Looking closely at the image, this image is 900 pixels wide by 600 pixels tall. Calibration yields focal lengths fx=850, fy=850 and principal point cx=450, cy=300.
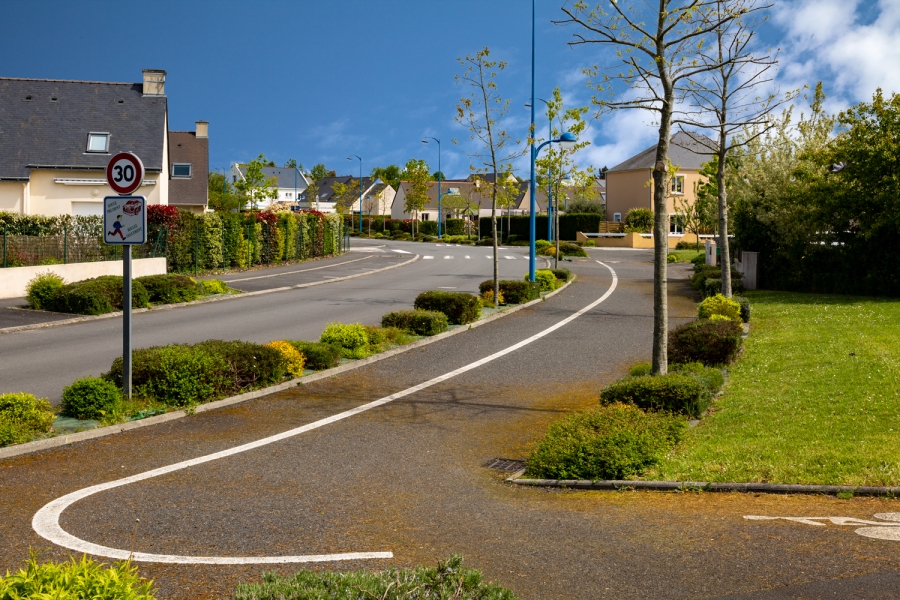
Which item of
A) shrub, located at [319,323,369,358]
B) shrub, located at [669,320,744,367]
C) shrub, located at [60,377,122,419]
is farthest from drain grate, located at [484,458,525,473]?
shrub, located at [319,323,369,358]

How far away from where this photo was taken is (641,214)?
69312 mm

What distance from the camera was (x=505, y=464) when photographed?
8.55 meters

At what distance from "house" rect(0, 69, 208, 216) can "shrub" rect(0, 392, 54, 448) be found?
1176 inches

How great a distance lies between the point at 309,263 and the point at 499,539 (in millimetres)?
36952

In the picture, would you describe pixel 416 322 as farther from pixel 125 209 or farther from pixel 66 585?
pixel 66 585

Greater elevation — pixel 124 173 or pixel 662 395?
pixel 124 173

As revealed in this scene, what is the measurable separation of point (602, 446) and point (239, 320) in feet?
46.7

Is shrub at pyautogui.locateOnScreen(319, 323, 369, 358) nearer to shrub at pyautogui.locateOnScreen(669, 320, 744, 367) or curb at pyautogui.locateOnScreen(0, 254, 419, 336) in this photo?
shrub at pyautogui.locateOnScreen(669, 320, 744, 367)

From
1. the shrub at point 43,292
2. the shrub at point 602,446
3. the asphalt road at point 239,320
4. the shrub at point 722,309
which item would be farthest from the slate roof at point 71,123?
the shrub at point 602,446

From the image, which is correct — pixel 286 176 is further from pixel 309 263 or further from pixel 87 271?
pixel 87 271

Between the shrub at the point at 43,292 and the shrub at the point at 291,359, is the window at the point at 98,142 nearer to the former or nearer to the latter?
the shrub at the point at 43,292

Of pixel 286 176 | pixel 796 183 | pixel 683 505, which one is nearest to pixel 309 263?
pixel 796 183

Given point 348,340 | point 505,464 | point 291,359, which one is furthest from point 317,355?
point 505,464

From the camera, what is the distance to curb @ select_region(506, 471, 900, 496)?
22.6 feet
